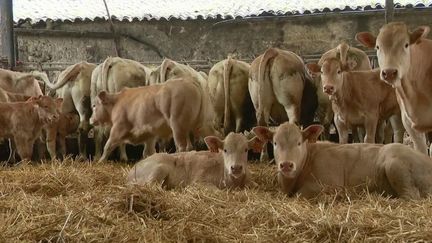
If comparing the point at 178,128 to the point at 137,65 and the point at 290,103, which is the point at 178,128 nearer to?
the point at 290,103

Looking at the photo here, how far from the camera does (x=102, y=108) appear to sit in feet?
35.1

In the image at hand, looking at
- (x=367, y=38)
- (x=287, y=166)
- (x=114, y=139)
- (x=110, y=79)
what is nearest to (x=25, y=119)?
(x=114, y=139)

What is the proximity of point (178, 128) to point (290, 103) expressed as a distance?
1.90 meters

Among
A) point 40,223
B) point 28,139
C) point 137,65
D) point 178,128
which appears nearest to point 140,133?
point 178,128

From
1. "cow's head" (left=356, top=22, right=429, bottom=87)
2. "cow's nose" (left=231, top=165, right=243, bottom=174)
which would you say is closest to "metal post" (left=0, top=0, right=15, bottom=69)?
"cow's nose" (left=231, top=165, right=243, bottom=174)

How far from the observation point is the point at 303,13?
18703 mm

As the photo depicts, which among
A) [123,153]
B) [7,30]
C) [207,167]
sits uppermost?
[7,30]

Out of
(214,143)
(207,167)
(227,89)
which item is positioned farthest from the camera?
(227,89)

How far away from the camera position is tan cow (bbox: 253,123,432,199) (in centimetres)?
615

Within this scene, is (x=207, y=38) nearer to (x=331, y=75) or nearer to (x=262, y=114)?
(x=262, y=114)

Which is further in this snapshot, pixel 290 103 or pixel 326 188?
pixel 290 103

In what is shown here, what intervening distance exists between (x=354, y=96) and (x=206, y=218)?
182 inches

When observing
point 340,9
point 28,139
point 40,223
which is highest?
point 340,9

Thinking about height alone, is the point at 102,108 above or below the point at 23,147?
above
